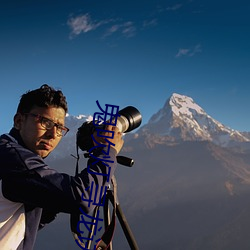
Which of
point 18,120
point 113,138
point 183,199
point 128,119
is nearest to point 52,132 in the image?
point 18,120

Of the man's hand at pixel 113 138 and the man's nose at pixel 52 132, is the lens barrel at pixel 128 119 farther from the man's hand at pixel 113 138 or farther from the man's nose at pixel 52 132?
the man's nose at pixel 52 132

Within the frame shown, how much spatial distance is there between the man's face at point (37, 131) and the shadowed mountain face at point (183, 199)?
3694 inches

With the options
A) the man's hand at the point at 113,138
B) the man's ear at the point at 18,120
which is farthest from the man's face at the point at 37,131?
the man's hand at the point at 113,138

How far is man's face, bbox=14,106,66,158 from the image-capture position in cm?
176

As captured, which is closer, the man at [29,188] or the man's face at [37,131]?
the man at [29,188]

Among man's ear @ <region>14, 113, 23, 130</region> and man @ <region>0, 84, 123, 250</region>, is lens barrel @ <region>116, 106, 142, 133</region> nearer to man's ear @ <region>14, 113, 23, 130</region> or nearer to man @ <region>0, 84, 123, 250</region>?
man @ <region>0, 84, 123, 250</region>

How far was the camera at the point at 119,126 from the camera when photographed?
6.93 ft

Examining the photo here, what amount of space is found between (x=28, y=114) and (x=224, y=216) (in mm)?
108750

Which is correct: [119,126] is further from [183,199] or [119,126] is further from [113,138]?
[183,199]

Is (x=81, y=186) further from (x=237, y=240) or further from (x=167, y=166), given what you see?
(x=167, y=166)

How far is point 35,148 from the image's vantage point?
177cm

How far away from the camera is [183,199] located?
11725 cm

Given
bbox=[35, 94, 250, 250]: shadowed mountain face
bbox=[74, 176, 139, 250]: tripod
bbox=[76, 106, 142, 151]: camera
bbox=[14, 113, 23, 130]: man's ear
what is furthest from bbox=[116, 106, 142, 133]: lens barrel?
bbox=[35, 94, 250, 250]: shadowed mountain face

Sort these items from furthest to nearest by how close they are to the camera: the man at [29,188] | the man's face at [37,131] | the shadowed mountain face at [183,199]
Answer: the shadowed mountain face at [183,199]
the man's face at [37,131]
the man at [29,188]
